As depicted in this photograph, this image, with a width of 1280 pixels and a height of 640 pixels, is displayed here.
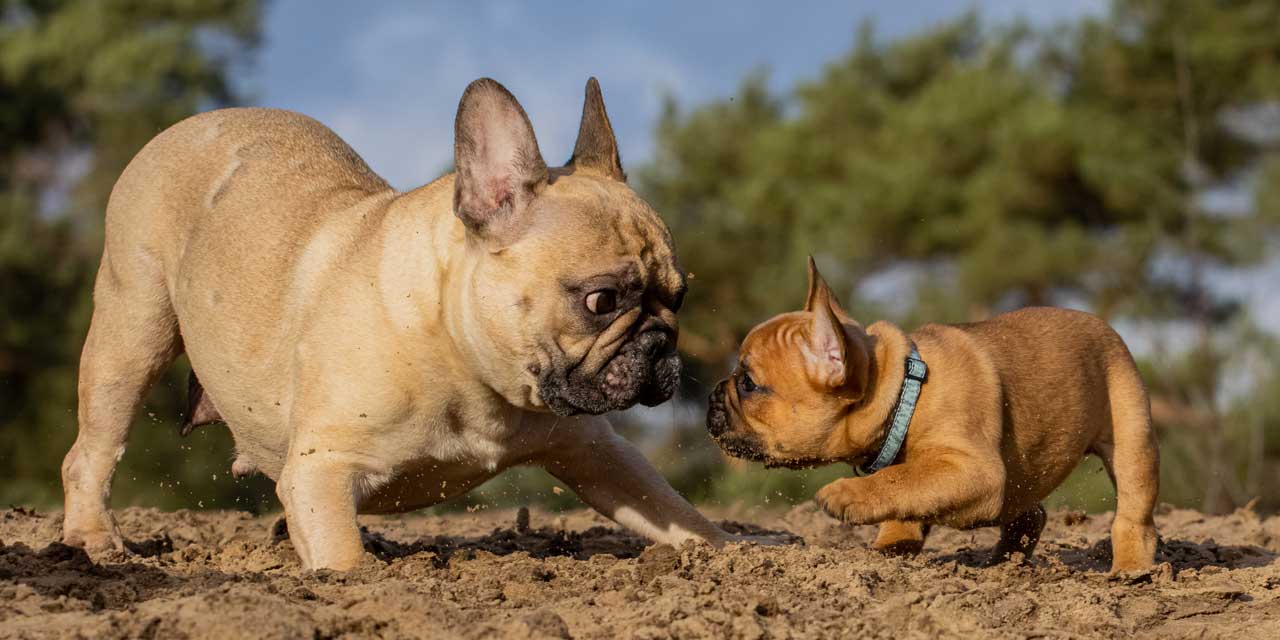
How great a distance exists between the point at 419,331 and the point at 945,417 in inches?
85.4

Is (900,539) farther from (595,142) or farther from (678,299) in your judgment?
(595,142)

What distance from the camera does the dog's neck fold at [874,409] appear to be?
563 centimetres

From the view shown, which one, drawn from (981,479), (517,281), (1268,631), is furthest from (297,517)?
(1268,631)

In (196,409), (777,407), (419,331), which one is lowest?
(777,407)

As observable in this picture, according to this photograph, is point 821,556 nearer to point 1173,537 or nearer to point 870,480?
point 870,480

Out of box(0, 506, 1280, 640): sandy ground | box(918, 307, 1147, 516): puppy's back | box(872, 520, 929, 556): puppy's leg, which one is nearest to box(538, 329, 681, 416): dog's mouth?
box(0, 506, 1280, 640): sandy ground

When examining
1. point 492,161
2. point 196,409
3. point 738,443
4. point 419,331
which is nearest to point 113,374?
point 196,409

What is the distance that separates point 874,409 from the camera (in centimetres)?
563

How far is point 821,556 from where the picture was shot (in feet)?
16.6

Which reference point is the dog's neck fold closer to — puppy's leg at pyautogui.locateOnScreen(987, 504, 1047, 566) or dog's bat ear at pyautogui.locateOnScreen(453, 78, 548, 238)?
puppy's leg at pyautogui.locateOnScreen(987, 504, 1047, 566)

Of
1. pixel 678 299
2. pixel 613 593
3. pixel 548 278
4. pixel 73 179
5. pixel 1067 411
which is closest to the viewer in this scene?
pixel 613 593

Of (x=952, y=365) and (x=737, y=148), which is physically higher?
(x=737, y=148)

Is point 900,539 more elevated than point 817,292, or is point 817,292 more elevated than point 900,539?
point 817,292

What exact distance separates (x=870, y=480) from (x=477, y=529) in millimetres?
3108
